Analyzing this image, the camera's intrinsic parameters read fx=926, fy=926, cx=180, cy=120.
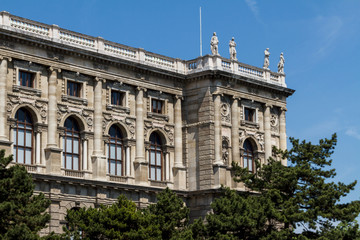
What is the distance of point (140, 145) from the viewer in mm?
64438

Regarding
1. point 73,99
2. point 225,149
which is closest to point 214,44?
point 225,149

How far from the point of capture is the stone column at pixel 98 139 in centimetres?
6125

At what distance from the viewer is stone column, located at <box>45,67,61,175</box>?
191ft

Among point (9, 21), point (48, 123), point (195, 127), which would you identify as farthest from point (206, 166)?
point (9, 21)

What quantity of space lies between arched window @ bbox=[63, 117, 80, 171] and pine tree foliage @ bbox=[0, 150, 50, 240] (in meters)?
10.8

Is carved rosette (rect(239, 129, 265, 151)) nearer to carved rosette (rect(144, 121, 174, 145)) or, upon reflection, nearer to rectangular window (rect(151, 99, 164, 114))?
carved rosette (rect(144, 121, 174, 145))

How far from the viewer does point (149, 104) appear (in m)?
65.8

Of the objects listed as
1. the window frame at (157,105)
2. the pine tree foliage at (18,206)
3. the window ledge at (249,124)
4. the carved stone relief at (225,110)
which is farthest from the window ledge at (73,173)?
the window ledge at (249,124)

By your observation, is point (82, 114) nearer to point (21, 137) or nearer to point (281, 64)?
point (21, 137)

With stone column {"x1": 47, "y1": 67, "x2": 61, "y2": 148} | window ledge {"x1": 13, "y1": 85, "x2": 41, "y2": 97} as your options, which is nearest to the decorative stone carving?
stone column {"x1": 47, "y1": 67, "x2": 61, "y2": 148}

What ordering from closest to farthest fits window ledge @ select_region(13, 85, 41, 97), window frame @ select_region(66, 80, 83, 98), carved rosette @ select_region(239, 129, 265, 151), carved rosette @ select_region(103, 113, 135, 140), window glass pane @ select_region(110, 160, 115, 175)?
window ledge @ select_region(13, 85, 41, 97) < window frame @ select_region(66, 80, 83, 98) < carved rosette @ select_region(103, 113, 135, 140) < window glass pane @ select_region(110, 160, 115, 175) < carved rosette @ select_region(239, 129, 265, 151)

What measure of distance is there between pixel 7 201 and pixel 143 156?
18.1 m

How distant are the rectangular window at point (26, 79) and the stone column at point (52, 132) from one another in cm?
117

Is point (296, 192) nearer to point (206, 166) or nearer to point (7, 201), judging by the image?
point (206, 166)
